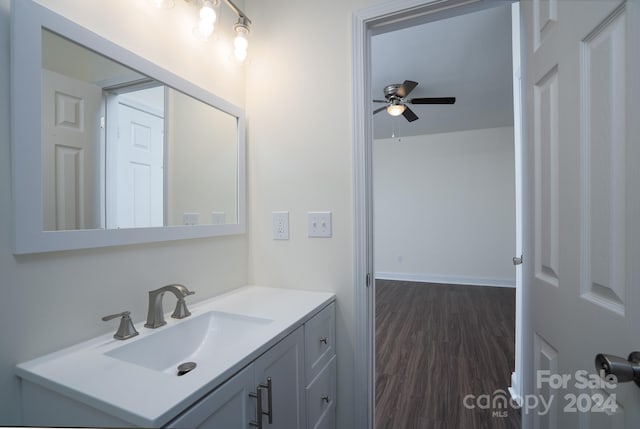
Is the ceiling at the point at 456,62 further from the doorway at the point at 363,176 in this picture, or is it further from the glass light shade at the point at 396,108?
the doorway at the point at 363,176

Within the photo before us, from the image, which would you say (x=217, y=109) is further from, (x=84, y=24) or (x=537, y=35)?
(x=537, y=35)

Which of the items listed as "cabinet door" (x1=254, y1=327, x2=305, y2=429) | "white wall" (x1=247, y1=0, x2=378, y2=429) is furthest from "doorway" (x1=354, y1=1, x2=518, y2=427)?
"cabinet door" (x1=254, y1=327, x2=305, y2=429)

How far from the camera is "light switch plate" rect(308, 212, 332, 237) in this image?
4.33 feet

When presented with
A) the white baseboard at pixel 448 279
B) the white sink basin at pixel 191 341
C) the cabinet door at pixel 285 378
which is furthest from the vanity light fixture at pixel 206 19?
the white baseboard at pixel 448 279

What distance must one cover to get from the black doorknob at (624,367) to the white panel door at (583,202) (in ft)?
0.08

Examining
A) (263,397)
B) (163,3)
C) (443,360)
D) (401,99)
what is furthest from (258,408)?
(401,99)

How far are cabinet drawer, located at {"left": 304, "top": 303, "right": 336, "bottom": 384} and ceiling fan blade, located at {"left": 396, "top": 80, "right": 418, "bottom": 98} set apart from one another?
2069mm

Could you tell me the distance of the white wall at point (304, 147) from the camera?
129 centimetres

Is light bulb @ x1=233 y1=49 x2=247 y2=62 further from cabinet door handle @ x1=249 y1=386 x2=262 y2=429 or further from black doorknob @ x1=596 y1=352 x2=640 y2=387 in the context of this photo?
black doorknob @ x1=596 y1=352 x2=640 y2=387

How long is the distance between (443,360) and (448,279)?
8.97 feet

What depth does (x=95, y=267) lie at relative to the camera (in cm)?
83

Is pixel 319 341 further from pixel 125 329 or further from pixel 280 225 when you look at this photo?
pixel 125 329

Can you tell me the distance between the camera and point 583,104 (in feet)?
2.12

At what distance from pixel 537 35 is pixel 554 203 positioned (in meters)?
0.55
